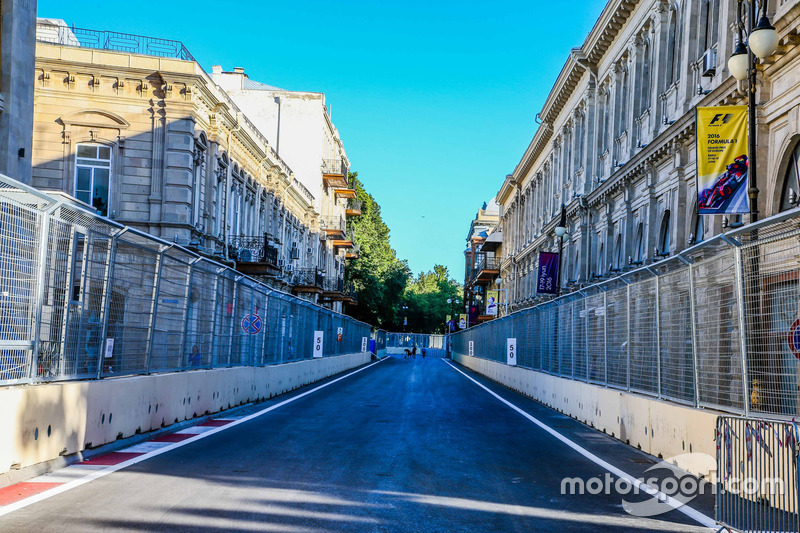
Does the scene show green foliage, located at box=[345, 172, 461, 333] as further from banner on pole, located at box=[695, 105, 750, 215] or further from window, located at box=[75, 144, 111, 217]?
banner on pole, located at box=[695, 105, 750, 215]

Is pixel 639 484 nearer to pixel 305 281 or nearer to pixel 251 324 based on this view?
pixel 251 324

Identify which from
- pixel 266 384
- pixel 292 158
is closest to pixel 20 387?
pixel 266 384

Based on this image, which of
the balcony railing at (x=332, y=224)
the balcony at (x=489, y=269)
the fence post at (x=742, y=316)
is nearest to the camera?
the fence post at (x=742, y=316)

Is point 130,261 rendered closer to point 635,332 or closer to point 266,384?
point 635,332

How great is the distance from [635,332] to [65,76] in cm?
2398

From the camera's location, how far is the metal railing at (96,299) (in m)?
8.63

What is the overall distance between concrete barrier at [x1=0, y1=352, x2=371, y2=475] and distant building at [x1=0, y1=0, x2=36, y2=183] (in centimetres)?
1007

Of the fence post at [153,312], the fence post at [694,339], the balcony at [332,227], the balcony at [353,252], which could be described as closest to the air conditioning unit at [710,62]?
the fence post at [694,339]

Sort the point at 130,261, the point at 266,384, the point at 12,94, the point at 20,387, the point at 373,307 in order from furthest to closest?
the point at 373,307, the point at 12,94, the point at 266,384, the point at 130,261, the point at 20,387

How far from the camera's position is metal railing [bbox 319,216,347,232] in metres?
67.1

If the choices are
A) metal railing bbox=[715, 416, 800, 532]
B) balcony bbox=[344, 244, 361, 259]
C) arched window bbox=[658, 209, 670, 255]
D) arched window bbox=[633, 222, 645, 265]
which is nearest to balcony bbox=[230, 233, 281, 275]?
arched window bbox=[633, 222, 645, 265]

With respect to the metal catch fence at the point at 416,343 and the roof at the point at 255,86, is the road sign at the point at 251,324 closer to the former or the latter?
the roof at the point at 255,86

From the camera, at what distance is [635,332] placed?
1401 centimetres

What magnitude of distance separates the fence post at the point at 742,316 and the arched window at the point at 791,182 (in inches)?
353
